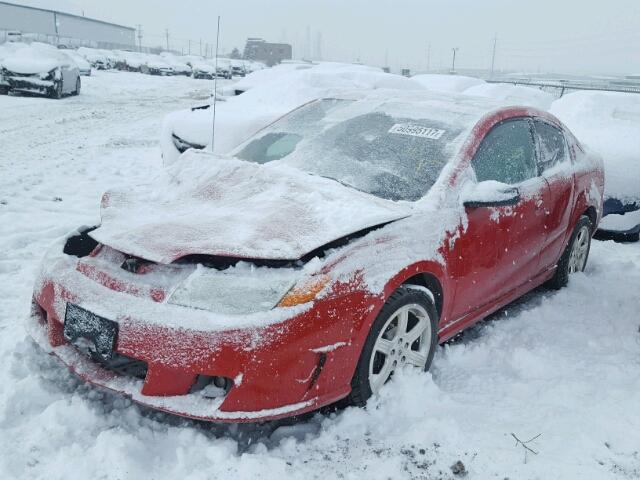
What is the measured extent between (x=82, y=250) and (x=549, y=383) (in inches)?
98.6

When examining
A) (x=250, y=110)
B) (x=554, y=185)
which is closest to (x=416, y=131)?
(x=554, y=185)

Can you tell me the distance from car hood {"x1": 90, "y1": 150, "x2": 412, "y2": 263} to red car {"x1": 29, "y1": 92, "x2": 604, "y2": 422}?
0.01 metres

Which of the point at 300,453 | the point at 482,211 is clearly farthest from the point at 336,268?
the point at 482,211

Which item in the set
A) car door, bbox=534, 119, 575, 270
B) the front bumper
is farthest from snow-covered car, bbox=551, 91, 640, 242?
the front bumper

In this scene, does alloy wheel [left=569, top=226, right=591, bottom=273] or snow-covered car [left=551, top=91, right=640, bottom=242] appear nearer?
alloy wheel [left=569, top=226, right=591, bottom=273]

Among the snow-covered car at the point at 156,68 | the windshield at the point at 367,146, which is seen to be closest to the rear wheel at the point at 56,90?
the windshield at the point at 367,146

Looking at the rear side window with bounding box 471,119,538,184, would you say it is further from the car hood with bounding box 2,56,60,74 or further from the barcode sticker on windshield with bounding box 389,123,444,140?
the car hood with bounding box 2,56,60,74

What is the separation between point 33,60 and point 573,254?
1547cm

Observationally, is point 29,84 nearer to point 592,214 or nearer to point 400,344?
point 592,214

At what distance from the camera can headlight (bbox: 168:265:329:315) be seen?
2.20 metres

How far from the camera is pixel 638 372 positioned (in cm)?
316

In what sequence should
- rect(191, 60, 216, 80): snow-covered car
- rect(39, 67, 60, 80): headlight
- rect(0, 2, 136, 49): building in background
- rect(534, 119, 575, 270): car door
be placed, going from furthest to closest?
rect(0, 2, 136, 49): building in background < rect(191, 60, 216, 80): snow-covered car < rect(39, 67, 60, 80): headlight < rect(534, 119, 575, 270): car door

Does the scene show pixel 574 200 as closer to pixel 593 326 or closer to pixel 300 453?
pixel 593 326

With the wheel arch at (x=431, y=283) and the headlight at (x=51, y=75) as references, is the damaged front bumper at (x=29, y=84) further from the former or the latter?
the wheel arch at (x=431, y=283)
